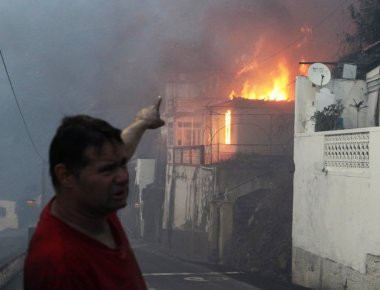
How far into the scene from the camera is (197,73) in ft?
152

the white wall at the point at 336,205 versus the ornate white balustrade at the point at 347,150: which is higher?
the ornate white balustrade at the point at 347,150

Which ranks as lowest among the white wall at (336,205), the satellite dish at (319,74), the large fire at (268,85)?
the white wall at (336,205)

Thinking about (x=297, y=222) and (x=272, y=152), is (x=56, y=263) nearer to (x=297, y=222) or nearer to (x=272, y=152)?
(x=297, y=222)

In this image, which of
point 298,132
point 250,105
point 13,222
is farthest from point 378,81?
point 13,222

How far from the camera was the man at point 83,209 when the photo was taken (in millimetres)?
1791

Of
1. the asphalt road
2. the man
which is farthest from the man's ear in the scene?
the asphalt road

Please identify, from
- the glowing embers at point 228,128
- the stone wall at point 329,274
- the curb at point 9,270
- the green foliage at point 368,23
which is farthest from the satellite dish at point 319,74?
the glowing embers at point 228,128

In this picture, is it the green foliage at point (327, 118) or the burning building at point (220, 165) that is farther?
A: the burning building at point (220, 165)

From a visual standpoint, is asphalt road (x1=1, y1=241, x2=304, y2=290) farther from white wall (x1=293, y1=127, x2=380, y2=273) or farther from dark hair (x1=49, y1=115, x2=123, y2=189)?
dark hair (x1=49, y1=115, x2=123, y2=189)

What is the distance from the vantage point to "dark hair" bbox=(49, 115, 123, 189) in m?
1.89

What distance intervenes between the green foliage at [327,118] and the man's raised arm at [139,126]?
1263 centimetres

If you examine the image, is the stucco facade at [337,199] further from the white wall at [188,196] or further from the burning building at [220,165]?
the white wall at [188,196]

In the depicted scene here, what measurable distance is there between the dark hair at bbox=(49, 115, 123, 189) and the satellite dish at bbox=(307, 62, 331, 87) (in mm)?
14128

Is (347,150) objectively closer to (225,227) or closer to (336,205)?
(336,205)
